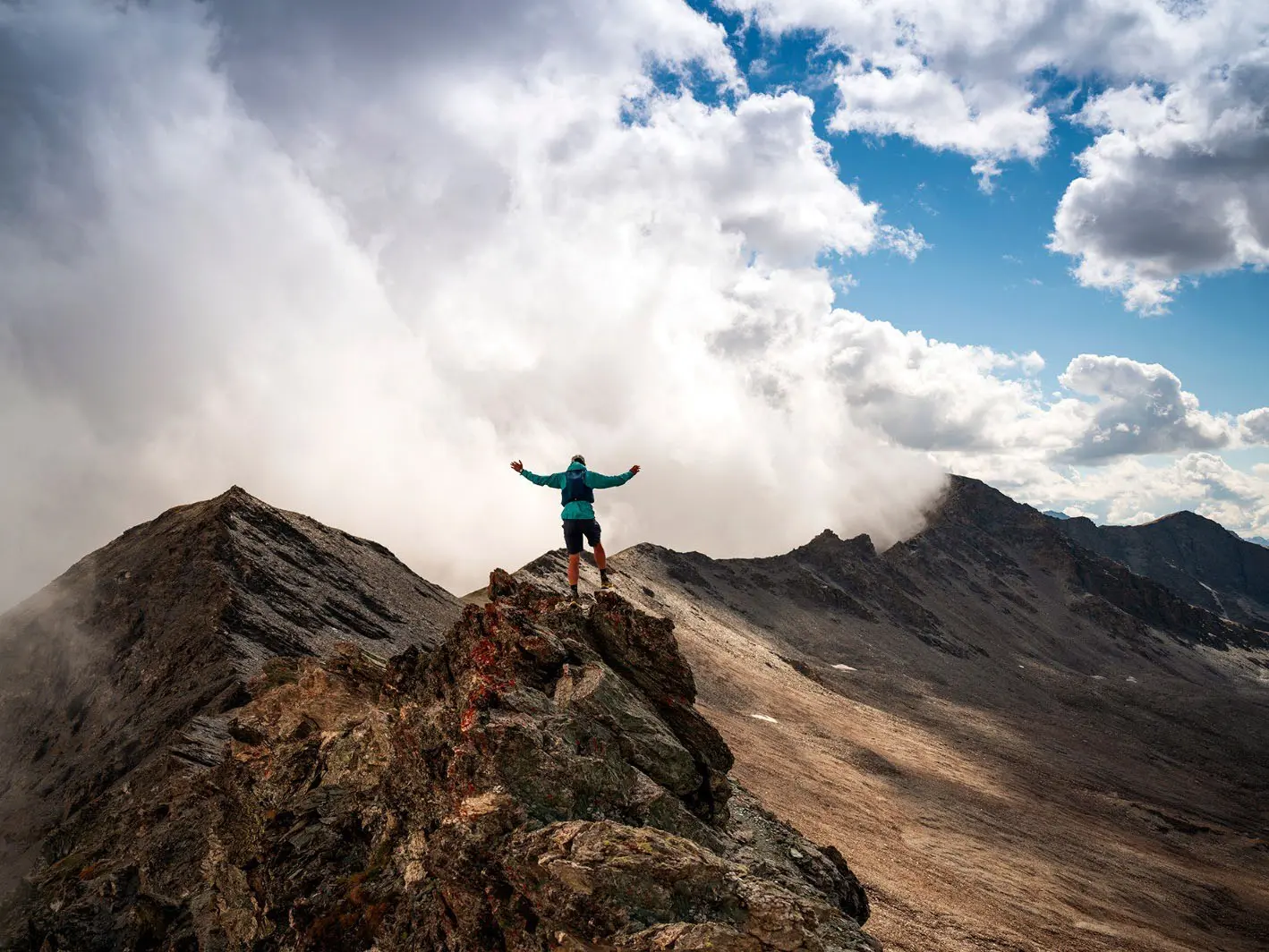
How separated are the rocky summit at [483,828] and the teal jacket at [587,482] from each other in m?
2.32

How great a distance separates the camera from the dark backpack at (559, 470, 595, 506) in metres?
18.3

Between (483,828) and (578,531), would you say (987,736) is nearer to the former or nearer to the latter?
(578,531)

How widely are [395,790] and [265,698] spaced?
7745 mm

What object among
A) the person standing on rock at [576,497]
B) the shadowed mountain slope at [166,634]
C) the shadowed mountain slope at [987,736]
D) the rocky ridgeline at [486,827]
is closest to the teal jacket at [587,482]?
the person standing on rock at [576,497]

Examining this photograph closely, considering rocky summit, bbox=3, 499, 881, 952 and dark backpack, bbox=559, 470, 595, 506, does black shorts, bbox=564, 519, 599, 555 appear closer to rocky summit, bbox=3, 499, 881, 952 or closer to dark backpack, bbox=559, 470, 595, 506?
dark backpack, bbox=559, 470, 595, 506

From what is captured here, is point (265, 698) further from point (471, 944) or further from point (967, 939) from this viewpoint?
point (967, 939)

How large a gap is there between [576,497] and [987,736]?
83443 mm

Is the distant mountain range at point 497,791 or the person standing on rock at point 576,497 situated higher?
the person standing on rock at point 576,497

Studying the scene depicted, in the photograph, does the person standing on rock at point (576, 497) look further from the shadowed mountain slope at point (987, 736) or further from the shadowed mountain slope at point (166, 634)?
the shadowed mountain slope at point (987, 736)

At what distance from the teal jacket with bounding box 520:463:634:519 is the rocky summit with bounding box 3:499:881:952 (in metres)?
2.32

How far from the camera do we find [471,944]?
1059 cm

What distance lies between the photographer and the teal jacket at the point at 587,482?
18.3 meters

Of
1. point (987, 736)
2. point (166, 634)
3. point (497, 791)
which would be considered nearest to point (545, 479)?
point (497, 791)

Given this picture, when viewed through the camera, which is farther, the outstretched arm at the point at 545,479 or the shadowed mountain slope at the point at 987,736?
the shadowed mountain slope at the point at 987,736
